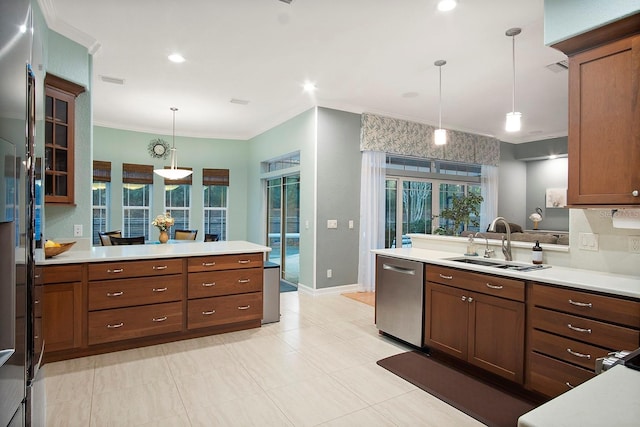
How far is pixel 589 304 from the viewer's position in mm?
2066

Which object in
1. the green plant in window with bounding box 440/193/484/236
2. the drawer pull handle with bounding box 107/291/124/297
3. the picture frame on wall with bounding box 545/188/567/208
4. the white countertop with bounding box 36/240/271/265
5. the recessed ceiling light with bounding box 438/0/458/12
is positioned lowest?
the drawer pull handle with bounding box 107/291/124/297

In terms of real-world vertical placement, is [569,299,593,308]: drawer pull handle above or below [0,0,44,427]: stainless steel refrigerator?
below

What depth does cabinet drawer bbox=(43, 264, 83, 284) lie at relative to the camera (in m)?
2.78

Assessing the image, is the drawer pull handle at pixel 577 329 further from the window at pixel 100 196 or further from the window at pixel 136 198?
the window at pixel 100 196

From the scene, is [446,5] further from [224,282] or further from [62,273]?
[62,273]

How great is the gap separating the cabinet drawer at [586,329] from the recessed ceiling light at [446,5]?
2.32 m

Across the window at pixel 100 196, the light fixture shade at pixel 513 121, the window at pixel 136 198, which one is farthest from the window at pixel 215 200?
the light fixture shade at pixel 513 121

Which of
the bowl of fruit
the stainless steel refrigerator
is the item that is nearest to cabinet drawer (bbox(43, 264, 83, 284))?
the bowl of fruit

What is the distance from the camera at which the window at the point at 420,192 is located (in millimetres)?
6164

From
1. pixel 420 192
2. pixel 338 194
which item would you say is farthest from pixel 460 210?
pixel 338 194

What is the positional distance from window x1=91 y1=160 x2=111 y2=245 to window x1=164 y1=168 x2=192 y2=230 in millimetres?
1043

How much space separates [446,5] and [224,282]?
3148 millimetres

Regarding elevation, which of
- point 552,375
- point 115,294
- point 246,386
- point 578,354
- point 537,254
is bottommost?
point 246,386

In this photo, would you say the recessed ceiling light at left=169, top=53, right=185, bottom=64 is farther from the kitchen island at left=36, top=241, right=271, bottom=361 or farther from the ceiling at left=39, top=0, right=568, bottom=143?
the kitchen island at left=36, top=241, right=271, bottom=361
